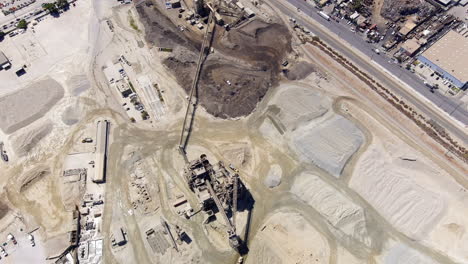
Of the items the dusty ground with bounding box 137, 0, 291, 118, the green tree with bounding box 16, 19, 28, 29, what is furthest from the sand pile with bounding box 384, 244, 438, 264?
the green tree with bounding box 16, 19, 28, 29

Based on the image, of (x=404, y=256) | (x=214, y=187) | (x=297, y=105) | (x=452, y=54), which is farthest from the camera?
(x=452, y=54)

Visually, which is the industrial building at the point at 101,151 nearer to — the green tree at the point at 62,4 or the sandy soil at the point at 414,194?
the green tree at the point at 62,4

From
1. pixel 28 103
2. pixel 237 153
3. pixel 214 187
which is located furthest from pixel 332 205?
pixel 28 103

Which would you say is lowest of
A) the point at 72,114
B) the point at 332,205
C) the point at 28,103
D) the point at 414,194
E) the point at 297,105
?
the point at 414,194

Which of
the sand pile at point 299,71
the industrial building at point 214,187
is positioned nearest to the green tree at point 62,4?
the industrial building at point 214,187

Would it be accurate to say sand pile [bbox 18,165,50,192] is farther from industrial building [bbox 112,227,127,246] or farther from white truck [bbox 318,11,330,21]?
white truck [bbox 318,11,330,21]

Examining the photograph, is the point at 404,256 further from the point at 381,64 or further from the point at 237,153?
the point at 381,64

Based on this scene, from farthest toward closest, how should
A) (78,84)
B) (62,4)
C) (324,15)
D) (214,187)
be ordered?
(62,4) → (324,15) → (78,84) → (214,187)
